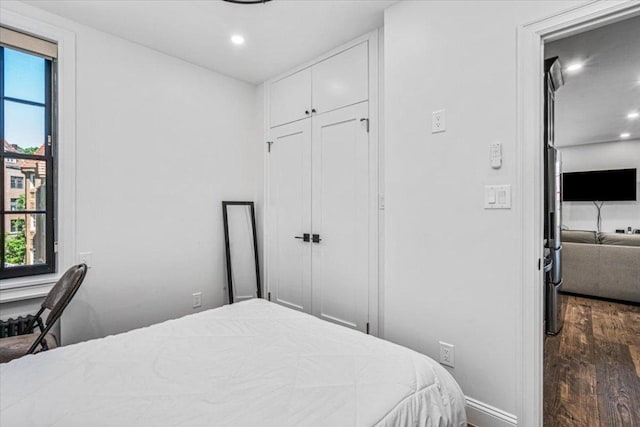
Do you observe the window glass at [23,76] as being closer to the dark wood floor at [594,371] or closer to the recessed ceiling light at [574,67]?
the dark wood floor at [594,371]

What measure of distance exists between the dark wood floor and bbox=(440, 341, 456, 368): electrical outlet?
0.68 metres

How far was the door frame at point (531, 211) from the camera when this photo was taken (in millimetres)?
1592

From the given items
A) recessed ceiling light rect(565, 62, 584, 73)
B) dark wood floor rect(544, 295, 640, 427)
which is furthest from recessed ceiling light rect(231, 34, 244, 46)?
dark wood floor rect(544, 295, 640, 427)

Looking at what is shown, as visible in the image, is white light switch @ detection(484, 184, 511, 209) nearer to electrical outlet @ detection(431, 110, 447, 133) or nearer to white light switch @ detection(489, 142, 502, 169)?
white light switch @ detection(489, 142, 502, 169)

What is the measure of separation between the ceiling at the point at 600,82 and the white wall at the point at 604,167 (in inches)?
20.6

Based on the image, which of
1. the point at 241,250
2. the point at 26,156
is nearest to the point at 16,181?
the point at 26,156

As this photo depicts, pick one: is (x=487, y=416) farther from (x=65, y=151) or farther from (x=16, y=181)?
(x=16, y=181)

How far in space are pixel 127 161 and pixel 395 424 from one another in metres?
2.64

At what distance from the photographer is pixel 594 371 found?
8.00 feet

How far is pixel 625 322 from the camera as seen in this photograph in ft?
11.4

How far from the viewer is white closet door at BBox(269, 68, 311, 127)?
9.69 ft

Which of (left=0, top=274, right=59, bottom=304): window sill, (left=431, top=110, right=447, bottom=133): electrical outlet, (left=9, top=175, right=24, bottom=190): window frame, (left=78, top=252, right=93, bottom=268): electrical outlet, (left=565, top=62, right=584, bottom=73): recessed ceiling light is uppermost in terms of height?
(left=565, top=62, right=584, bottom=73): recessed ceiling light

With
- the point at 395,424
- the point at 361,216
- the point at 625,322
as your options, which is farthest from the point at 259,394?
the point at 625,322

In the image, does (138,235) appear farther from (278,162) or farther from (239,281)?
(278,162)
